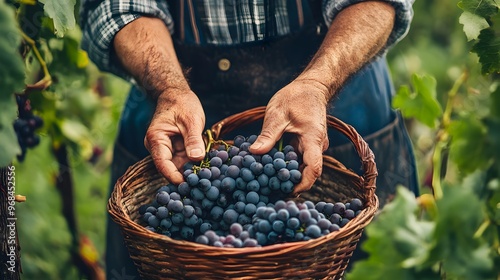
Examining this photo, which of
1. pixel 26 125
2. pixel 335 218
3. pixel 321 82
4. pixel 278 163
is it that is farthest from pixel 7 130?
pixel 26 125

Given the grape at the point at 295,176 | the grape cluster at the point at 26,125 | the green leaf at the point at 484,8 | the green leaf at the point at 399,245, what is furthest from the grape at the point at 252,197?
the grape cluster at the point at 26,125

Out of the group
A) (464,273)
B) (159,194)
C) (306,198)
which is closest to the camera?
(464,273)

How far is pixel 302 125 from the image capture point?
6.42 feet

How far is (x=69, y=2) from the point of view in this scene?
1.98 metres

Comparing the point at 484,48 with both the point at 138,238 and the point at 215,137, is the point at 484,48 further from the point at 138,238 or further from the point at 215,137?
the point at 138,238

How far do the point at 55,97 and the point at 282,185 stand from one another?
130 cm

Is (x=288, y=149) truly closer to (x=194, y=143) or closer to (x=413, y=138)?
(x=194, y=143)

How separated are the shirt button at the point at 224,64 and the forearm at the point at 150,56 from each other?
0.16 m

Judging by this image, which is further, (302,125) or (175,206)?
(302,125)

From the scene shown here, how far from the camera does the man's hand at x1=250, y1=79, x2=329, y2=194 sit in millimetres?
1908

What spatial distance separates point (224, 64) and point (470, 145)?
1134 mm

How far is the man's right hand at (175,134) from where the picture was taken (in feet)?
6.41

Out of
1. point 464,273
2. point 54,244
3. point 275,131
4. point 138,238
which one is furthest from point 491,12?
point 54,244

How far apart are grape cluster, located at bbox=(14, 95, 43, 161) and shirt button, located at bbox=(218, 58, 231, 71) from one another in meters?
0.68
